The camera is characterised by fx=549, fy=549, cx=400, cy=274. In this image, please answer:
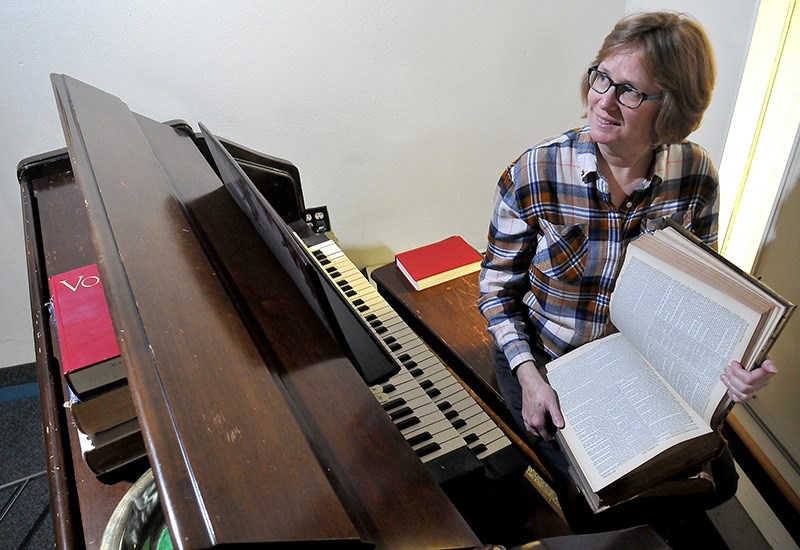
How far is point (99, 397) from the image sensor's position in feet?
2.39

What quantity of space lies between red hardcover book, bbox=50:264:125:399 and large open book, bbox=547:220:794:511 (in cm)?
76

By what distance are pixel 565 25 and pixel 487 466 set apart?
1612 mm

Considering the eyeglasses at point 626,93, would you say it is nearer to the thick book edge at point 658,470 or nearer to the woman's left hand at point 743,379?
the woman's left hand at point 743,379

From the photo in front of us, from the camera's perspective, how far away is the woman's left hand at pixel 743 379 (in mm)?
Answer: 810

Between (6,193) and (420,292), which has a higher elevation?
(6,193)

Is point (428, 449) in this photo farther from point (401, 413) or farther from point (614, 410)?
point (614, 410)

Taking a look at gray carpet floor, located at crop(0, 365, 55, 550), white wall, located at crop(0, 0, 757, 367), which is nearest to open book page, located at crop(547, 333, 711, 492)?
white wall, located at crop(0, 0, 757, 367)

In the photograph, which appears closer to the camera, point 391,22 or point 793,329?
point 793,329

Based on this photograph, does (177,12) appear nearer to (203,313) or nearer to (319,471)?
(203,313)

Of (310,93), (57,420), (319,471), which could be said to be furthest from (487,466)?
(310,93)

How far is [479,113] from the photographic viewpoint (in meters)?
2.00

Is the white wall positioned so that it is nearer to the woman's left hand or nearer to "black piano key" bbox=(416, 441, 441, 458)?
the woman's left hand

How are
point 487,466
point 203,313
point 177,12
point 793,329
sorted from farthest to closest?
point 177,12
point 793,329
point 487,466
point 203,313

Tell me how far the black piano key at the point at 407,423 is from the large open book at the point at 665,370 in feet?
0.90
